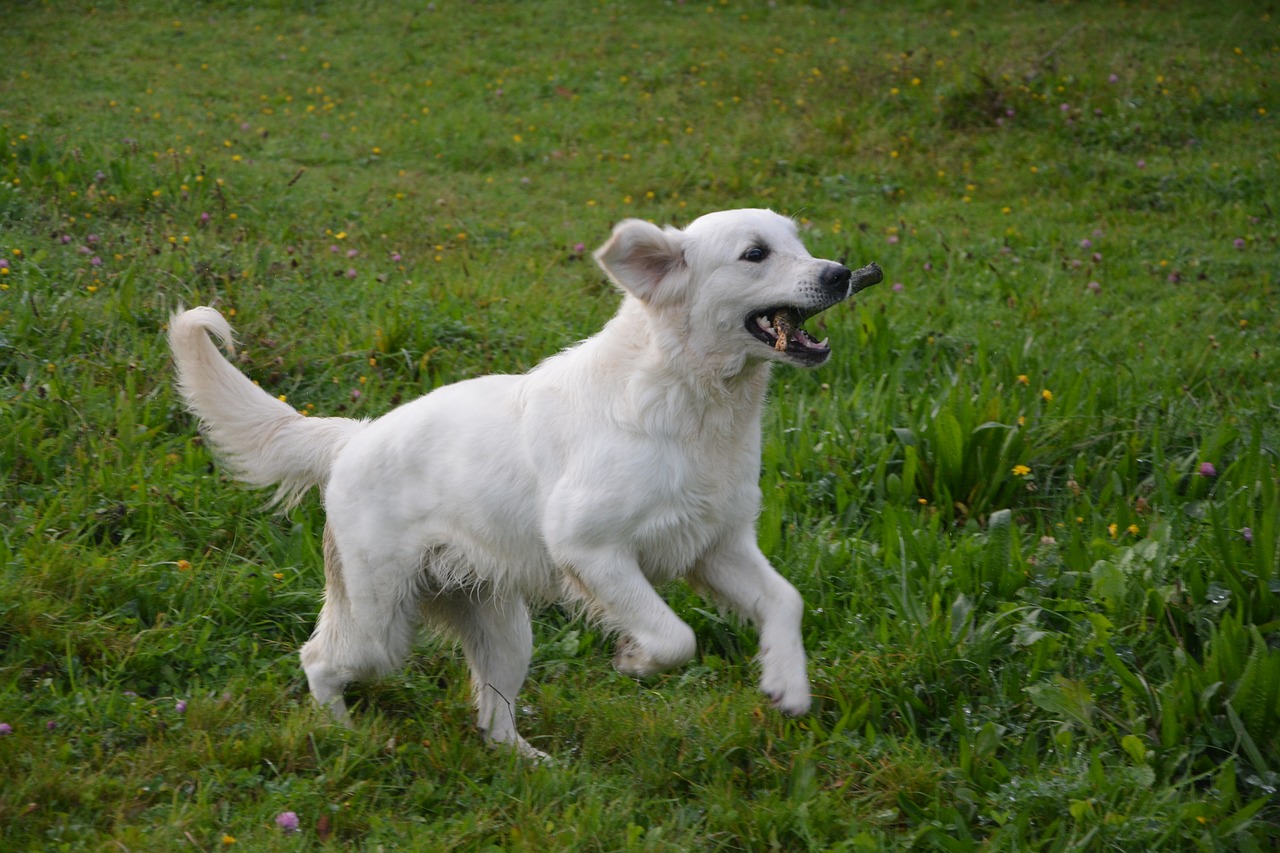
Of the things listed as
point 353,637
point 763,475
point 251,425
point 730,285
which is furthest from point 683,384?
point 763,475

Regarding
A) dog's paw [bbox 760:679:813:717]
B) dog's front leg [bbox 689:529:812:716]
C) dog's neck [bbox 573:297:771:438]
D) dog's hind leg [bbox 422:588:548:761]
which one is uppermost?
dog's neck [bbox 573:297:771:438]

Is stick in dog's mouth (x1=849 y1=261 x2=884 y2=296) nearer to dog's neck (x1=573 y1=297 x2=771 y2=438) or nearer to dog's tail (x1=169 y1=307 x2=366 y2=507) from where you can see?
dog's neck (x1=573 y1=297 x2=771 y2=438)

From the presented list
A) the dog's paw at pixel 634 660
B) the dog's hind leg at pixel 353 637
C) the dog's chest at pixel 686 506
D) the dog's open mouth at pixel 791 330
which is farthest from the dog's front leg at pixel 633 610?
the dog's open mouth at pixel 791 330

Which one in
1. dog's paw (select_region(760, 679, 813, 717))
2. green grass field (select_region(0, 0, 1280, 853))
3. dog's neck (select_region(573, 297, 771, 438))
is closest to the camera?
green grass field (select_region(0, 0, 1280, 853))

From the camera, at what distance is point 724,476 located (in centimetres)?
365

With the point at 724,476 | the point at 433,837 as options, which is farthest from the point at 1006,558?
the point at 433,837

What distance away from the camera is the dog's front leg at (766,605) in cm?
350

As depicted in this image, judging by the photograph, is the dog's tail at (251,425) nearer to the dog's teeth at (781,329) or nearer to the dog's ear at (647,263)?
the dog's ear at (647,263)

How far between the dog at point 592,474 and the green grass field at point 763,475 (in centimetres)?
29

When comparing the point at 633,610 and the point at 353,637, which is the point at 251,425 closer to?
the point at 353,637

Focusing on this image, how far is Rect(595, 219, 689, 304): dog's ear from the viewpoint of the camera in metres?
3.68

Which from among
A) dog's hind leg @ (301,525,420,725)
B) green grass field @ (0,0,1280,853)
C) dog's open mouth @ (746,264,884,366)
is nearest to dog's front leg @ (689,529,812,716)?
green grass field @ (0,0,1280,853)

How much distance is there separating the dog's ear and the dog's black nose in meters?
0.43

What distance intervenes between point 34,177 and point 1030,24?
1132cm
